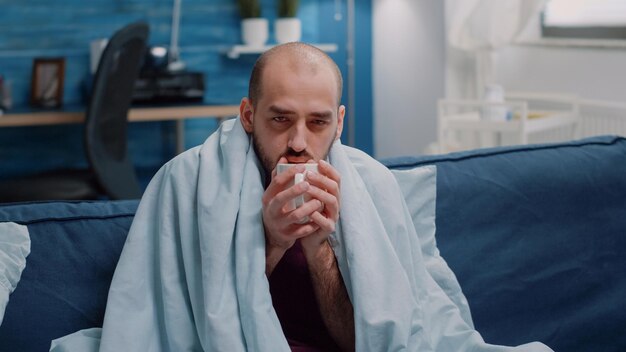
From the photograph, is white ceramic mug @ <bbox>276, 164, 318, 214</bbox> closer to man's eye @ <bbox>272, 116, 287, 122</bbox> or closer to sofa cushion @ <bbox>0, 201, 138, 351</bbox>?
man's eye @ <bbox>272, 116, 287, 122</bbox>

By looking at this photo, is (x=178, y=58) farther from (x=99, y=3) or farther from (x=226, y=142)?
(x=226, y=142)

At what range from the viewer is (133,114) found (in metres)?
3.73

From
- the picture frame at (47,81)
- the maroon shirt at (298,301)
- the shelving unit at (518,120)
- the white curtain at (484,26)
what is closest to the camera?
the maroon shirt at (298,301)

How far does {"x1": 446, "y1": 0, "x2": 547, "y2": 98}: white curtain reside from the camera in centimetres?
383

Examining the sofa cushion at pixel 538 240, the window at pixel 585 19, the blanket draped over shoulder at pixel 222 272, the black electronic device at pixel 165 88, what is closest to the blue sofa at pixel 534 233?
the sofa cushion at pixel 538 240

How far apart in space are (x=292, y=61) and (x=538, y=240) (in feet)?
2.27

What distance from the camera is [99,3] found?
444 cm

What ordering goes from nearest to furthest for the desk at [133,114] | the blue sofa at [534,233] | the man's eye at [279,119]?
the man's eye at [279,119] < the blue sofa at [534,233] < the desk at [133,114]

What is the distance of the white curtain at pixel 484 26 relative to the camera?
12.6 ft

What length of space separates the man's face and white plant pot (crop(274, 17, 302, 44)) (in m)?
3.18

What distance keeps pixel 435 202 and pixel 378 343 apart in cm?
39

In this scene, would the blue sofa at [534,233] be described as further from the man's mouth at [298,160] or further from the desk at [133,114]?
the desk at [133,114]

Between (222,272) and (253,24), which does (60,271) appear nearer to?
(222,272)

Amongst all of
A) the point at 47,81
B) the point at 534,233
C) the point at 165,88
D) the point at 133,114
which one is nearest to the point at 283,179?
the point at 534,233
